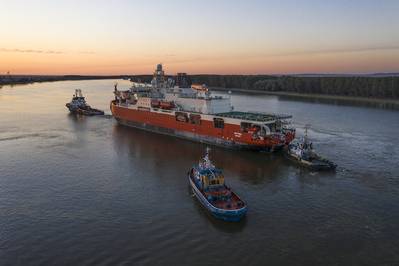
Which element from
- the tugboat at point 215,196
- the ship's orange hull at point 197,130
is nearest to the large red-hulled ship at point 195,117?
the ship's orange hull at point 197,130

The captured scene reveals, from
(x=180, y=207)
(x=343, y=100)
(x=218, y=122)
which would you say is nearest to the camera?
(x=180, y=207)

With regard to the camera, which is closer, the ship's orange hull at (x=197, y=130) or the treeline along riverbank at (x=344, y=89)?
the ship's orange hull at (x=197, y=130)

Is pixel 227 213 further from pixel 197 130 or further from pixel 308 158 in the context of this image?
pixel 197 130

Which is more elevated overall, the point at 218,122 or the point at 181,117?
the point at 181,117

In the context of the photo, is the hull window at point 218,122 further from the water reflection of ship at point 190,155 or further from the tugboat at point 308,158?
the tugboat at point 308,158

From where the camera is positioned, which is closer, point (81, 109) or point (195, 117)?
point (195, 117)

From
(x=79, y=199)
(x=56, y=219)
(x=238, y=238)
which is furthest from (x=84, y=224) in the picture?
(x=238, y=238)

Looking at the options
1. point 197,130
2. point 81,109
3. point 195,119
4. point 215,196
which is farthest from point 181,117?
point 81,109
